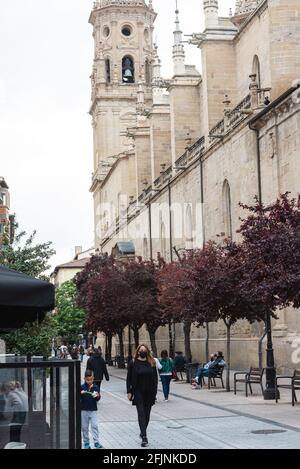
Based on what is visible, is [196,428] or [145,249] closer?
[196,428]

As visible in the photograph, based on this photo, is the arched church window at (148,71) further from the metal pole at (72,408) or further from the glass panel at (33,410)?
the metal pole at (72,408)

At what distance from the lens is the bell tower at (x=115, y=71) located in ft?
301

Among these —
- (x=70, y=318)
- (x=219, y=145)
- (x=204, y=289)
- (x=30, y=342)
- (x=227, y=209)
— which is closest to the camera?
(x=30, y=342)

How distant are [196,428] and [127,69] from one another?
8003 cm

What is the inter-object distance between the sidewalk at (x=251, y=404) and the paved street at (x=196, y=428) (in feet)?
0.16

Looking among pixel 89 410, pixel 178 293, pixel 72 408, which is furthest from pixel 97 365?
pixel 72 408

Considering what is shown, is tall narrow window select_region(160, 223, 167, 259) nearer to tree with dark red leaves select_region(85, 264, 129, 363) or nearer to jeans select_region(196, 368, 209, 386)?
tree with dark red leaves select_region(85, 264, 129, 363)

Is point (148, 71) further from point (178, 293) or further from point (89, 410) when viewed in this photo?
point (89, 410)

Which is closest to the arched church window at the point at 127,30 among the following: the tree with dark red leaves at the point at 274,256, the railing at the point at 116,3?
the railing at the point at 116,3

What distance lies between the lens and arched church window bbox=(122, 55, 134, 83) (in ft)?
307

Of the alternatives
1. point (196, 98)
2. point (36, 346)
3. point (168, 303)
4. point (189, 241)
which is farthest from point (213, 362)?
point (196, 98)

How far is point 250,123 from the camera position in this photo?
3541cm

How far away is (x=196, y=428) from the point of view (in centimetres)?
1658
